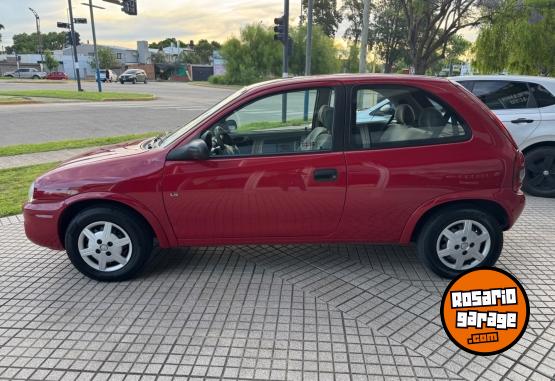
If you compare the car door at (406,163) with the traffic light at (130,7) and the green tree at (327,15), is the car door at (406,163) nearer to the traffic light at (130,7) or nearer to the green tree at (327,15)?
the traffic light at (130,7)

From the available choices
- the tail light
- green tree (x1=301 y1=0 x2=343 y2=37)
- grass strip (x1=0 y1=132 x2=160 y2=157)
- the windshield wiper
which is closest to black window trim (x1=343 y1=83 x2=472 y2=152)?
the tail light

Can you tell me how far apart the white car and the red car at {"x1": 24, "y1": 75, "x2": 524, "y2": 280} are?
3.09m

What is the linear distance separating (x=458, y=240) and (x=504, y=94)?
3.84 metres

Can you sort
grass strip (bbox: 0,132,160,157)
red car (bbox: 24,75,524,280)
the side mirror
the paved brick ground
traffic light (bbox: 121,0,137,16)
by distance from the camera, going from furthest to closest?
1. traffic light (bbox: 121,0,137,16)
2. grass strip (bbox: 0,132,160,157)
3. red car (bbox: 24,75,524,280)
4. the side mirror
5. the paved brick ground

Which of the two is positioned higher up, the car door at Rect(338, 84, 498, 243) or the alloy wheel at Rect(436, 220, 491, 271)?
the car door at Rect(338, 84, 498, 243)

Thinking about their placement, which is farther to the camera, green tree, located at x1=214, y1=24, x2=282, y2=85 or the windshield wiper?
green tree, located at x1=214, y1=24, x2=282, y2=85

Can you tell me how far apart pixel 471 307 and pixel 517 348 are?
2.71 feet

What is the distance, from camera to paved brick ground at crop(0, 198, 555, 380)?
260 cm

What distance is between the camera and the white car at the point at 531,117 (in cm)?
611

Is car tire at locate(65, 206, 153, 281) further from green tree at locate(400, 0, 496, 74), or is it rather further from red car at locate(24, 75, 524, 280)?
green tree at locate(400, 0, 496, 74)

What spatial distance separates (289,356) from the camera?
106 inches

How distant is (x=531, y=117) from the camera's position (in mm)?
6160

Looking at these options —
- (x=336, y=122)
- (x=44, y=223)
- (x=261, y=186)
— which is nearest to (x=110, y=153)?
(x=44, y=223)

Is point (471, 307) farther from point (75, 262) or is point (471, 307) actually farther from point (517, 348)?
point (75, 262)
